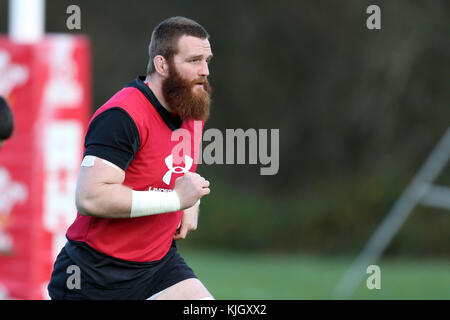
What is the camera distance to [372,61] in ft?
49.5

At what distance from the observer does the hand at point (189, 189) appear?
377 cm

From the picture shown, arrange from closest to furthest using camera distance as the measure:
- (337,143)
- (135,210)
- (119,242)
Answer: (135,210)
(119,242)
(337,143)

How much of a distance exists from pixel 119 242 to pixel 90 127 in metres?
0.62

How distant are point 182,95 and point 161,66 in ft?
0.67

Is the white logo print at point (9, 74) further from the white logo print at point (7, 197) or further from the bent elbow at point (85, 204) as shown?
the bent elbow at point (85, 204)

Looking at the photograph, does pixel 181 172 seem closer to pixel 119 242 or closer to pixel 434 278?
pixel 119 242

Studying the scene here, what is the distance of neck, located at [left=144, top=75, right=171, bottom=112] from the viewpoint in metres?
3.95

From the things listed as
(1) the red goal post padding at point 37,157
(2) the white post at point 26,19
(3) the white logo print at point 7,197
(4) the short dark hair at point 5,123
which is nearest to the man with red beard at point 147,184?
(4) the short dark hair at point 5,123

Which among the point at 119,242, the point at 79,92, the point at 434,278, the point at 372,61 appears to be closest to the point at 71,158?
the point at 79,92

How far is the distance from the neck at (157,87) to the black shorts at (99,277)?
2.71 feet

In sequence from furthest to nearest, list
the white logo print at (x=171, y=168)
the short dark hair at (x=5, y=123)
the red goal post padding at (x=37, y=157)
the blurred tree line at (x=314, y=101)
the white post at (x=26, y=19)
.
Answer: the blurred tree line at (x=314, y=101) < the white post at (x=26, y=19) < the red goal post padding at (x=37, y=157) < the short dark hair at (x=5, y=123) < the white logo print at (x=171, y=168)

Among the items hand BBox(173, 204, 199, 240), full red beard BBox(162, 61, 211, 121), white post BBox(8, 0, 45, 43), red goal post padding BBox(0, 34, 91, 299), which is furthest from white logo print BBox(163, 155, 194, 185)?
white post BBox(8, 0, 45, 43)

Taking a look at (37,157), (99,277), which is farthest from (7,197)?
(99,277)
